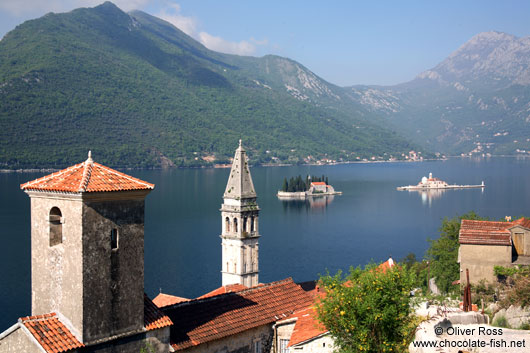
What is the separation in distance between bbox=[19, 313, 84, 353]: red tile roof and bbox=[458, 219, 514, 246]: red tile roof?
13.4 metres

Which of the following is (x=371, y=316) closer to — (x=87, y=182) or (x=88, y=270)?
(x=88, y=270)

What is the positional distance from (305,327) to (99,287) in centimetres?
505

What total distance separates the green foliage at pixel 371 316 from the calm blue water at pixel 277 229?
28.2 m

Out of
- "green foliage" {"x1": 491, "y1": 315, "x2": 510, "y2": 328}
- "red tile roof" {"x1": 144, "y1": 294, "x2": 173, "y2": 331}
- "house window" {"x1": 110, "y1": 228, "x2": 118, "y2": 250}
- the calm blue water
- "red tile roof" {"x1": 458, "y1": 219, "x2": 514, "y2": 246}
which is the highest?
"house window" {"x1": 110, "y1": 228, "x2": 118, "y2": 250}

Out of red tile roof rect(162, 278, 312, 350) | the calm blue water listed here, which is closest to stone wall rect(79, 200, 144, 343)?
red tile roof rect(162, 278, 312, 350)

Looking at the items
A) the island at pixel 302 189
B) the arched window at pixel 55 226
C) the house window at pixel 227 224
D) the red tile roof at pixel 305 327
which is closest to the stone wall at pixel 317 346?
the red tile roof at pixel 305 327

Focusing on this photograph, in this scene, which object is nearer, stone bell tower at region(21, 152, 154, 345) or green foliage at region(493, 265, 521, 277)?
stone bell tower at region(21, 152, 154, 345)

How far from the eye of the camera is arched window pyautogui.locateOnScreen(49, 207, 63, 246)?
1145 centimetres

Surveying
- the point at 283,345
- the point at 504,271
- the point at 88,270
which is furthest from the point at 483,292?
the point at 88,270

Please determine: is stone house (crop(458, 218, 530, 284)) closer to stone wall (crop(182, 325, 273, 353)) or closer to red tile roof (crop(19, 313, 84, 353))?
stone wall (crop(182, 325, 273, 353))

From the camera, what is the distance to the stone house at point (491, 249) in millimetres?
19609

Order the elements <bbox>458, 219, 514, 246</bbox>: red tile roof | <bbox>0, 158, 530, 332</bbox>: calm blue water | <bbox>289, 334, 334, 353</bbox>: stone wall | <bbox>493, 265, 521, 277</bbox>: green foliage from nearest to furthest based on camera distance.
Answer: <bbox>289, 334, 334, 353</bbox>: stone wall → <bbox>493, 265, 521, 277</bbox>: green foliage → <bbox>458, 219, 514, 246</bbox>: red tile roof → <bbox>0, 158, 530, 332</bbox>: calm blue water

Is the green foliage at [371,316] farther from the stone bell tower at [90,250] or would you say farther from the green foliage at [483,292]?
the green foliage at [483,292]

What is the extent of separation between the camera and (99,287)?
35.8 ft
